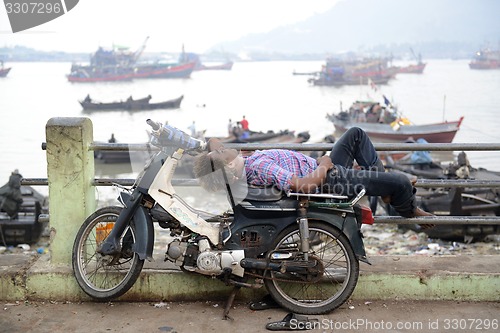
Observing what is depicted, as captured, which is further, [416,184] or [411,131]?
[411,131]

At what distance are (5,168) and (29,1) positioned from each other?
71.5 ft

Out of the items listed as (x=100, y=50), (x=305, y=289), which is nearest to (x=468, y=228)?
(x=305, y=289)

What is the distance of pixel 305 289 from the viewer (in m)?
4.46

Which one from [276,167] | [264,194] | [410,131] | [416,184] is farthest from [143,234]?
[410,131]

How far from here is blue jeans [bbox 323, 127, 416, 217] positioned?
4.34 m

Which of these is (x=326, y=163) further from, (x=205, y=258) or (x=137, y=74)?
(x=137, y=74)

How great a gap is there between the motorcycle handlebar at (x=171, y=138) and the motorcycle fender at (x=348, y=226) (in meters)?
0.90

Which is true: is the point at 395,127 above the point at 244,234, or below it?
below

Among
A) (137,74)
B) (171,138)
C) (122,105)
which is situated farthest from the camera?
(137,74)

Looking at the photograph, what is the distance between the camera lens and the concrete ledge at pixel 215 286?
450 cm

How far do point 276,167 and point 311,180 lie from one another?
27 centimetres

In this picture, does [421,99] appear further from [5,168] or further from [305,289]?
[305,289]

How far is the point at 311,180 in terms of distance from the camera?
4.22 meters

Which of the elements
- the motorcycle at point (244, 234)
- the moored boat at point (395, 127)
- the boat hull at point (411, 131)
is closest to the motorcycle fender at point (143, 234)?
the motorcycle at point (244, 234)
